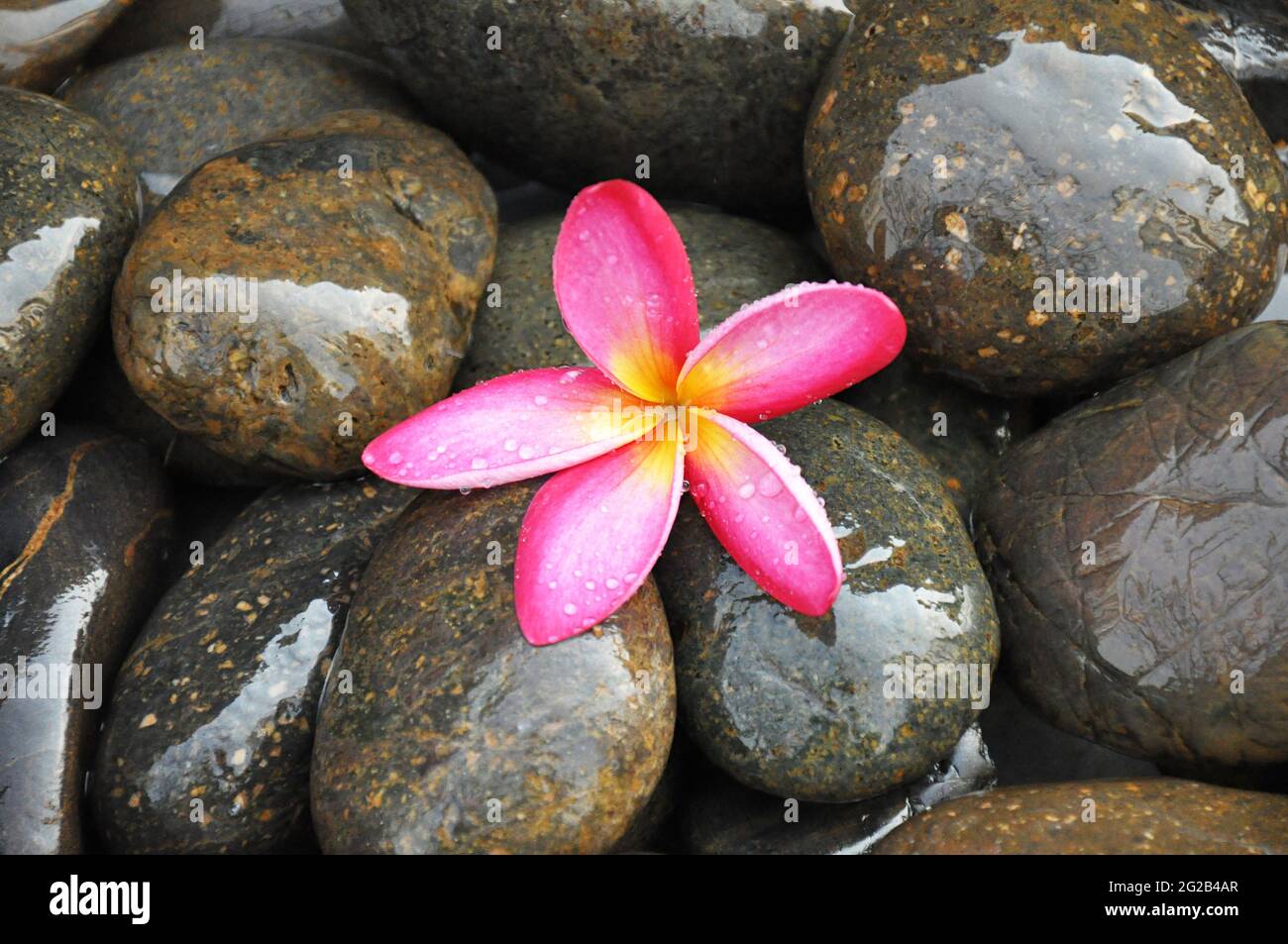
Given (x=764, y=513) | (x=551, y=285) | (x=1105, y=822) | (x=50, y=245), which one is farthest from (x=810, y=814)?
(x=50, y=245)

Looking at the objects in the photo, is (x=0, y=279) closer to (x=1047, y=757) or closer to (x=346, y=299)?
(x=346, y=299)

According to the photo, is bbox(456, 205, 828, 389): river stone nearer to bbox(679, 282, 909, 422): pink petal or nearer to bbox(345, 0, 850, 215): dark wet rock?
bbox(345, 0, 850, 215): dark wet rock

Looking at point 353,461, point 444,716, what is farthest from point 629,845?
point 353,461

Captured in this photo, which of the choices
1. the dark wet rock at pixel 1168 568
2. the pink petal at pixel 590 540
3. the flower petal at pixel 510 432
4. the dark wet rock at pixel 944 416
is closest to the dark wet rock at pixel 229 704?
the flower petal at pixel 510 432

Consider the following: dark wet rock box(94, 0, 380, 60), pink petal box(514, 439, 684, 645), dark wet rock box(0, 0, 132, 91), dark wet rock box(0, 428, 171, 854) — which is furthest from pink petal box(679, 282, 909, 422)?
dark wet rock box(0, 0, 132, 91)

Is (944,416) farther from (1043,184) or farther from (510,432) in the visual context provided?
(510,432)

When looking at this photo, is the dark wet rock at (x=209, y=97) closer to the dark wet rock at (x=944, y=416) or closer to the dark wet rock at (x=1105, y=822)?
the dark wet rock at (x=944, y=416)
